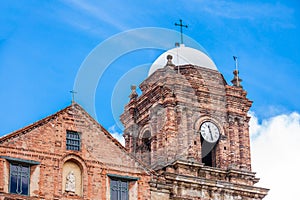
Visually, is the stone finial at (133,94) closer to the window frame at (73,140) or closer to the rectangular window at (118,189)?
the window frame at (73,140)

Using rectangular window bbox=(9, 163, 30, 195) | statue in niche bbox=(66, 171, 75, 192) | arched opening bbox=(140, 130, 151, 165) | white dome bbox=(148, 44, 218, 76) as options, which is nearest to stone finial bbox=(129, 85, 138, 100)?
white dome bbox=(148, 44, 218, 76)

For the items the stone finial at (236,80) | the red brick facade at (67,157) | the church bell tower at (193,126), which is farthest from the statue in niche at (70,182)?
the stone finial at (236,80)

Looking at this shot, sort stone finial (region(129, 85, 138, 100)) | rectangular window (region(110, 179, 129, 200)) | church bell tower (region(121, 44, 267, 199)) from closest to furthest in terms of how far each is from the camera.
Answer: rectangular window (region(110, 179, 129, 200))
church bell tower (region(121, 44, 267, 199))
stone finial (region(129, 85, 138, 100))

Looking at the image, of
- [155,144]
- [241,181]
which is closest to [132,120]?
[155,144]

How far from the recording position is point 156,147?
62.6m

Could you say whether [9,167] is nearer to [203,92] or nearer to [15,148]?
[15,148]

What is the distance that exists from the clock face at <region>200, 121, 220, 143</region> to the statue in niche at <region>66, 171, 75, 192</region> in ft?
41.5

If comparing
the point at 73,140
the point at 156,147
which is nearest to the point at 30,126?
the point at 73,140

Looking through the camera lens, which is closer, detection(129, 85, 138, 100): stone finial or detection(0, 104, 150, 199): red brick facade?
detection(0, 104, 150, 199): red brick facade

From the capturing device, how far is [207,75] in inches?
2554

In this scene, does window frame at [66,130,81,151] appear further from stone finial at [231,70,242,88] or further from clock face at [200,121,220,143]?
stone finial at [231,70,242,88]

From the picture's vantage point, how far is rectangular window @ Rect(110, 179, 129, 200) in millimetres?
53969

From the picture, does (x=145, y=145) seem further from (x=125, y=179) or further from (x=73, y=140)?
(x=73, y=140)

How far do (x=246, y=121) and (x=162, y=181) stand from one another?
10869 mm
